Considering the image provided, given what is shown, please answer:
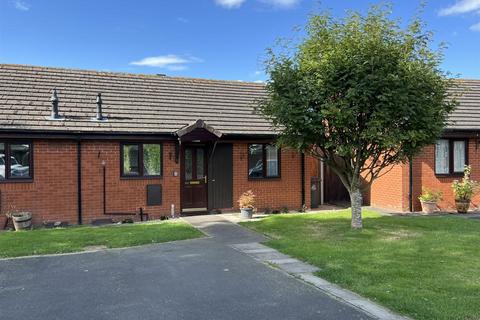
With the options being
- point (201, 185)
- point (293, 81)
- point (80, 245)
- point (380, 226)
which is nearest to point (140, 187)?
point (201, 185)

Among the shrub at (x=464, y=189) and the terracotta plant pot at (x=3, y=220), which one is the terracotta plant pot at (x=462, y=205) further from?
the terracotta plant pot at (x=3, y=220)

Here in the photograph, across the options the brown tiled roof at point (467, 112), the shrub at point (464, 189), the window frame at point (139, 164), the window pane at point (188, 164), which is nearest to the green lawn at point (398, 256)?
the shrub at point (464, 189)

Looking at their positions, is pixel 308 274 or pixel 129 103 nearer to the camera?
pixel 308 274

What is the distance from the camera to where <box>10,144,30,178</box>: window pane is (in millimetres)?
11906

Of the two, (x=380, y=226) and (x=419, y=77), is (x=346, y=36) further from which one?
(x=380, y=226)

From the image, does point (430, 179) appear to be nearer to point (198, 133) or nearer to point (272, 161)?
point (272, 161)

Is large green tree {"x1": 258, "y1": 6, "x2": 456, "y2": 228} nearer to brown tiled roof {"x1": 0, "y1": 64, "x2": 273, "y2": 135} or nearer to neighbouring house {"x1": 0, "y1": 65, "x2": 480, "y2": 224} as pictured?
neighbouring house {"x1": 0, "y1": 65, "x2": 480, "y2": 224}

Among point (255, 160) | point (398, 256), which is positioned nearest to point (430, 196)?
point (255, 160)

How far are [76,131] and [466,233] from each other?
433 inches

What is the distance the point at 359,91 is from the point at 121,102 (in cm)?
852

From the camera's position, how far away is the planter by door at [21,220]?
11.4m

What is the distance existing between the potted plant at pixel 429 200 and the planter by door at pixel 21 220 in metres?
12.7

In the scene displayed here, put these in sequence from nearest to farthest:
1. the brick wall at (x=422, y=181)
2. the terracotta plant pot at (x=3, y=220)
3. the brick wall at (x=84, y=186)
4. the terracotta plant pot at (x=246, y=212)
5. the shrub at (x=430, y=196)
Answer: the terracotta plant pot at (x=3, y=220) < the brick wall at (x=84, y=186) < the terracotta plant pot at (x=246, y=212) < the shrub at (x=430, y=196) < the brick wall at (x=422, y=181)

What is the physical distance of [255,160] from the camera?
1478cm
